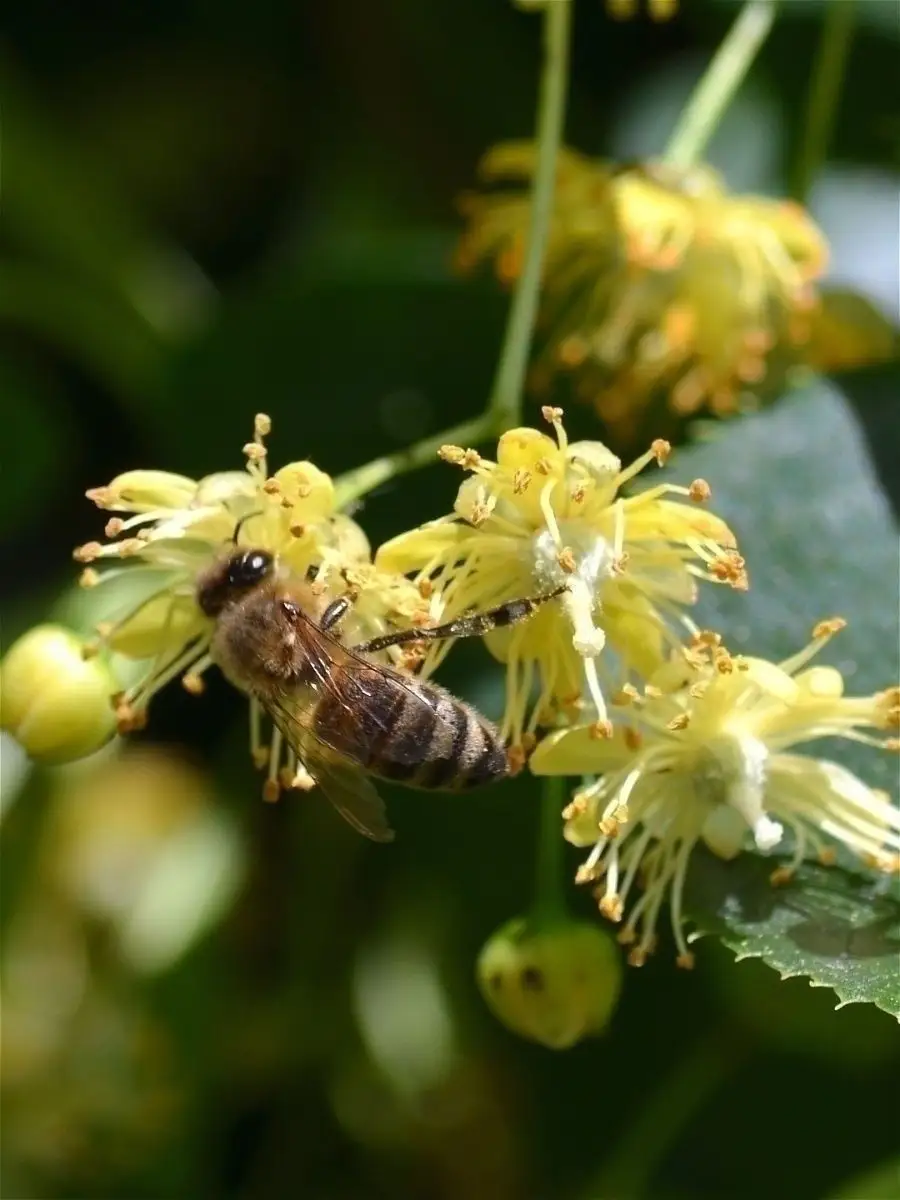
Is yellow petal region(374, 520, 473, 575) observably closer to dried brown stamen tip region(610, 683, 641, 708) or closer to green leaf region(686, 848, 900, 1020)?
dried brown stamen tip region(610, 683, 641, 708)

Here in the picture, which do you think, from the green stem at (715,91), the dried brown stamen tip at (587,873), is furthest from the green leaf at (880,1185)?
the green stem at (715,91)

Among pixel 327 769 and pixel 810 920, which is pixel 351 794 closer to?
pixel 327 769

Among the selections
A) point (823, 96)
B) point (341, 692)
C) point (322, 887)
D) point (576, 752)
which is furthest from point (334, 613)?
point (823, 96)

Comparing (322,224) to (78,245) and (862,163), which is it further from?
(862,163)

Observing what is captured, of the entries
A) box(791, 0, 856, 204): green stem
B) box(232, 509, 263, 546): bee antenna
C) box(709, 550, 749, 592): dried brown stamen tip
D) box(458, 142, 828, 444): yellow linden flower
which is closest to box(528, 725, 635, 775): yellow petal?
box(709, 550, 749, 592): dried brown stamen tip

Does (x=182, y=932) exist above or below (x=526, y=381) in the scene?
below

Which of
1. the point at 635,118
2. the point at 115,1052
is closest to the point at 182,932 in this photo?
the point at 115,1052
